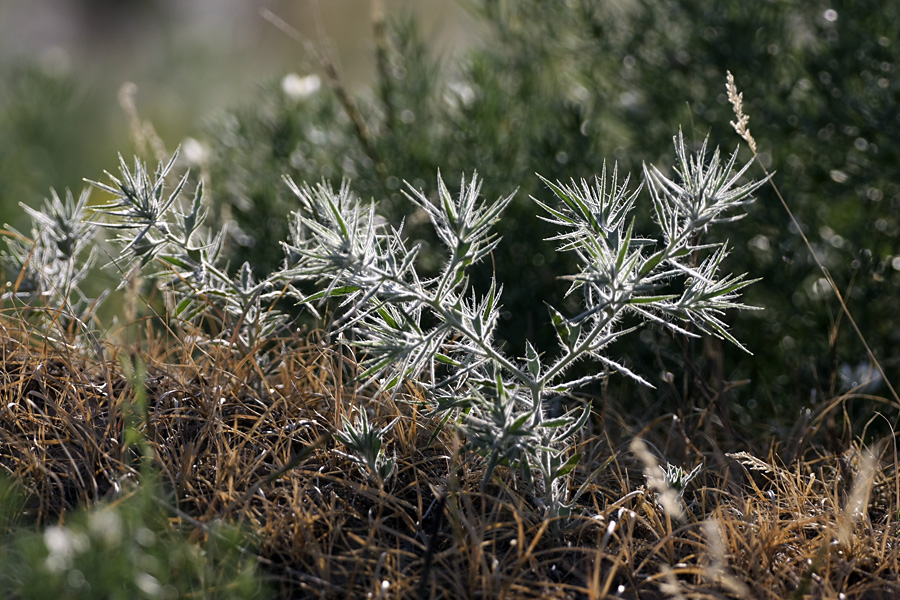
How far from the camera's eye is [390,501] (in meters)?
1.74

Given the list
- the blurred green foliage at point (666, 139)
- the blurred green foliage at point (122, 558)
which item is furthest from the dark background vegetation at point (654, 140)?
the blurred green foliage at point (122, 558)

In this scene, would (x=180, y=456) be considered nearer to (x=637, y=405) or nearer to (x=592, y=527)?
(x=592, y=527)

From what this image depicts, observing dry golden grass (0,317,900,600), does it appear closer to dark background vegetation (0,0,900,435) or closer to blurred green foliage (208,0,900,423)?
dark background vegetation (0,0,900,435)

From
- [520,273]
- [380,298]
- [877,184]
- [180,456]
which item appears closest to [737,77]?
[877,184]

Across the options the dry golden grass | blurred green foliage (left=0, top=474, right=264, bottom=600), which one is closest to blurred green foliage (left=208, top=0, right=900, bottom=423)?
the dry golden grass

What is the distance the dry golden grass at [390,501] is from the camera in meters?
1.58

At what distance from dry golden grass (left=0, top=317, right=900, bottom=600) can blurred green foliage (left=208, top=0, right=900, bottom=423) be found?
27.5 inches

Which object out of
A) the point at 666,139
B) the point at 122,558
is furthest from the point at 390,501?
the point at 666,139

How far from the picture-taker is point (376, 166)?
2.91 meters

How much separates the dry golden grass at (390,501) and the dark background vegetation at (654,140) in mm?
463

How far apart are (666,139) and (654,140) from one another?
0.07m

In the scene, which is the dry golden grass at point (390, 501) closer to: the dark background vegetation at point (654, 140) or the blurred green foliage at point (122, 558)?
the blurred green foliage at point (122, 558)

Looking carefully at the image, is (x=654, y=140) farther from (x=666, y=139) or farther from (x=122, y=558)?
(x=122, y=558)

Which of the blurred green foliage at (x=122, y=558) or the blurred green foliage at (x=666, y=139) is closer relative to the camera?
the blurred green foliage at (x=122, y=558)
